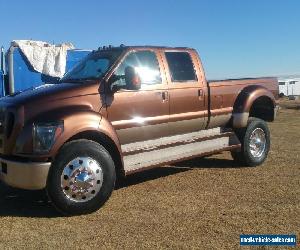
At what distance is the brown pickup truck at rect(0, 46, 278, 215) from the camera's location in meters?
5.21

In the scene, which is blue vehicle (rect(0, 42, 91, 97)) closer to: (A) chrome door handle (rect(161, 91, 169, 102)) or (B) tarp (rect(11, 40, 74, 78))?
(B) tarp (rect(11, 40, 74, 78))

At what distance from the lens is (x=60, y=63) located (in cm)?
1223

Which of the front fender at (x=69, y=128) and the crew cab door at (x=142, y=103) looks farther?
the crew cab door at (x=142, y=103)

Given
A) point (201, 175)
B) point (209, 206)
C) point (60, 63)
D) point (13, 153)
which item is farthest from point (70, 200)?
point (60, 63)

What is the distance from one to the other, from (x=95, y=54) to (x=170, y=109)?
1.44m

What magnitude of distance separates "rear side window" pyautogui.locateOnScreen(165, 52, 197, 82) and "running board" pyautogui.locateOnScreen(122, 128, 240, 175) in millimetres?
916

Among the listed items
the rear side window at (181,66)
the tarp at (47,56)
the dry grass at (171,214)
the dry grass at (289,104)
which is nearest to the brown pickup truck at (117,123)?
the rear side window at (181,66)

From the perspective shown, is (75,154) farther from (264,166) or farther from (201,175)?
(264,166)

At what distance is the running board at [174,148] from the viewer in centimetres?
Answer: 617

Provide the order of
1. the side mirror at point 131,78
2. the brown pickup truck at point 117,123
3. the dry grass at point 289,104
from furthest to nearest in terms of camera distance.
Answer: the dry grass at point 289,104 → the side mirror at point 131,78 → the brown pickup truck at point 117,123

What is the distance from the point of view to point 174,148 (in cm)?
678

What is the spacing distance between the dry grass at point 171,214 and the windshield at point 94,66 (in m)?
1.75

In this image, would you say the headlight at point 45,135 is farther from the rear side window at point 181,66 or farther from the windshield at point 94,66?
the rear side window at point 181,66

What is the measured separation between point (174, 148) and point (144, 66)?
1330mm
